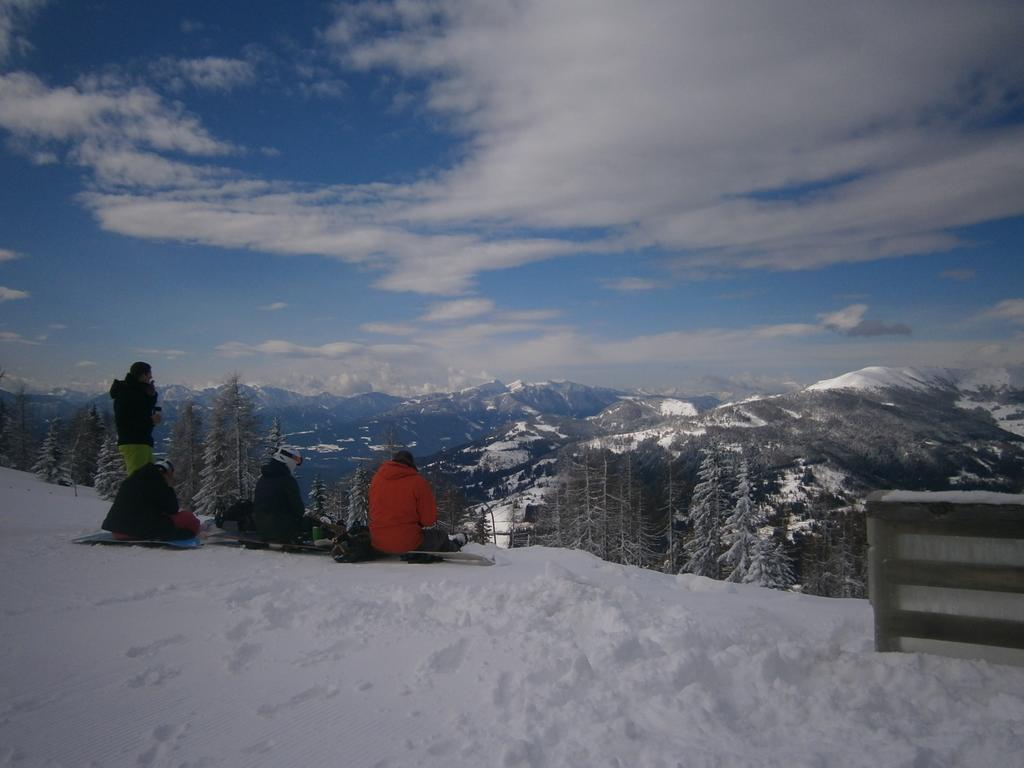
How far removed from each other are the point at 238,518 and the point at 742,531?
2822 cm

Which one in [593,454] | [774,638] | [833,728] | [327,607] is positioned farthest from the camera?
[593,454]

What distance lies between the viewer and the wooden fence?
3887 millimetres

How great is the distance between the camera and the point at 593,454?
3675cm

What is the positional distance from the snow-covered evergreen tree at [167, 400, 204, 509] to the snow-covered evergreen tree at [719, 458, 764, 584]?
33.1 metres

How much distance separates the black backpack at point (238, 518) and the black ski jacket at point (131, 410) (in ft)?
6.70

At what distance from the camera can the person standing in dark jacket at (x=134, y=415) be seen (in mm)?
8852

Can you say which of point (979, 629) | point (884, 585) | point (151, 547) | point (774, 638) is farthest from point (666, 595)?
point (151, 547)

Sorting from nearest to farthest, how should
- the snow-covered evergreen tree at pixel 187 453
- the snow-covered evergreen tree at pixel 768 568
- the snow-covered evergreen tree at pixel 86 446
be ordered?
1. the snow-covered evergreen tree at pixel 768 568
2. the snow-covered evergreen tree at pixel 187 453
3. the snow-covered evergreen tree at pixel 86 446

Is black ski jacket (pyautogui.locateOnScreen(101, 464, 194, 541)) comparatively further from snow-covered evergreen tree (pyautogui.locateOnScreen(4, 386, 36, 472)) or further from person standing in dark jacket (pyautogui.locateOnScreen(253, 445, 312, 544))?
snow-covered evergreen tree (pyautogui.locateOnScreen(4, 386, 36, 472))

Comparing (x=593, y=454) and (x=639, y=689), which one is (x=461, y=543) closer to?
(x=639, y=689)

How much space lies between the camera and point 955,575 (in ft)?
13.3

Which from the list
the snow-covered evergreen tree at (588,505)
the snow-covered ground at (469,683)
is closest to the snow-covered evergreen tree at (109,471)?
the snow-covered evergreen tree at (588,505)

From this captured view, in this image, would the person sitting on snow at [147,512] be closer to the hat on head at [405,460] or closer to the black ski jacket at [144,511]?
the black ski jacket at [144,511]

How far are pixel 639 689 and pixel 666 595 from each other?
312cm
